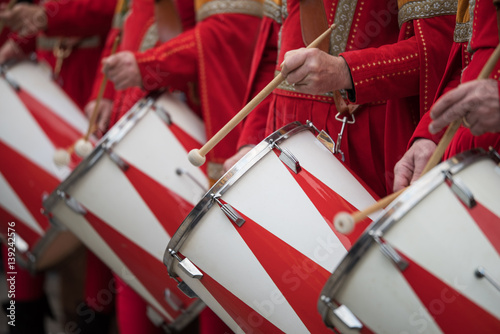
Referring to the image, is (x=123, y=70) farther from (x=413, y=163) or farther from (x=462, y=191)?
(x=462, y=191)

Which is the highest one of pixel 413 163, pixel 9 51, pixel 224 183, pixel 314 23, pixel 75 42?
pixel 9 51

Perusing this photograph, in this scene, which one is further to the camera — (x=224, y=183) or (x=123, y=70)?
(x=123, y=70)

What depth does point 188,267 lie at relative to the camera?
1383 mm

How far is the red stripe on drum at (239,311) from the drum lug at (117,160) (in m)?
0.56

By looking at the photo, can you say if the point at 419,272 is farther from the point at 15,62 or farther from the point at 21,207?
the point at 15,62

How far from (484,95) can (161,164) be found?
1030 millimetres

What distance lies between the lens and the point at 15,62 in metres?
2.48

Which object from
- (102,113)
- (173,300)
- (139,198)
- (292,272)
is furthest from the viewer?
(102,113)

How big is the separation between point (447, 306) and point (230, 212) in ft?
1.49

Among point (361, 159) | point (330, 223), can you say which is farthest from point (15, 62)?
point (330, 223)

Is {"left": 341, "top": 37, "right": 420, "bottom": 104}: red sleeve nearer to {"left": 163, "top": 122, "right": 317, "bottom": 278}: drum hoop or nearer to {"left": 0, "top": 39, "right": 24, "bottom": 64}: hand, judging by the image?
{"left": 163, "top": 122, "right": 317, "bottom": 278}: drum hoop

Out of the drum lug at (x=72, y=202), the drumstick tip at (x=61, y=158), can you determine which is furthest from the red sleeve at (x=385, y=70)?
the drumstick tip at (x=61, y=158)

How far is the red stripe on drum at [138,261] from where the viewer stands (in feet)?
6.08

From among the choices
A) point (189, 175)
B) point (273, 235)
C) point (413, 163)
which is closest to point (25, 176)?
point (189, 175)
